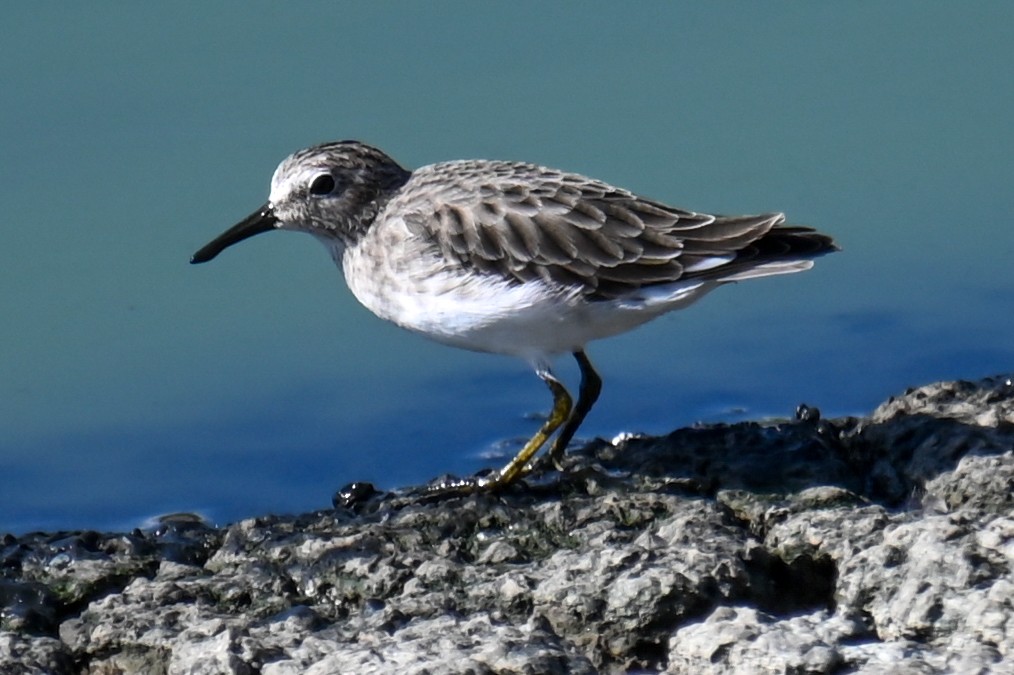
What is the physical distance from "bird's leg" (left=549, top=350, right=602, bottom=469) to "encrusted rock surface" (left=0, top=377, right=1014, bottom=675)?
0.11 m

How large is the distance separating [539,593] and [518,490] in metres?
1.33

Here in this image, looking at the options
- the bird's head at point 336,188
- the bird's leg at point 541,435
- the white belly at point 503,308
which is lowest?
the bird's leg at point 541,435

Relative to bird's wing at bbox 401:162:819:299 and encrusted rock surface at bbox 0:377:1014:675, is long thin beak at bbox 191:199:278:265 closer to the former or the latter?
bird's wing at bbox 401:162:819:299

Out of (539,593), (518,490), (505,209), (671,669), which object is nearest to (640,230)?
(505,209)

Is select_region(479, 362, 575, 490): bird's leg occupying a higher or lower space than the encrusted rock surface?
higher

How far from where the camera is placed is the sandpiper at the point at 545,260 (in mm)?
6406

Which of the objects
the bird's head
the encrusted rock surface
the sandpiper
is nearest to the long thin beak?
the bird's head

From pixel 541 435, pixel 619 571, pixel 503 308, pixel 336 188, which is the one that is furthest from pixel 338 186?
pixel 619 571

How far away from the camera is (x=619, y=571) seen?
16.3 feet

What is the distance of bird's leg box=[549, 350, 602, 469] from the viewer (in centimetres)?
679

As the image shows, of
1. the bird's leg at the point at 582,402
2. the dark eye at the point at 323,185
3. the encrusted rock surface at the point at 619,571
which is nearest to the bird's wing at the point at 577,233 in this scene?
the dark eye at the point at 323,185

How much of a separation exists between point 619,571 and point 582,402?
208 cm

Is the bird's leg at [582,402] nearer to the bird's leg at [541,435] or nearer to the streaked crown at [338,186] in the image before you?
the bird's leg at [541,435]

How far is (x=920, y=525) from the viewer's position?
16.1 ft
